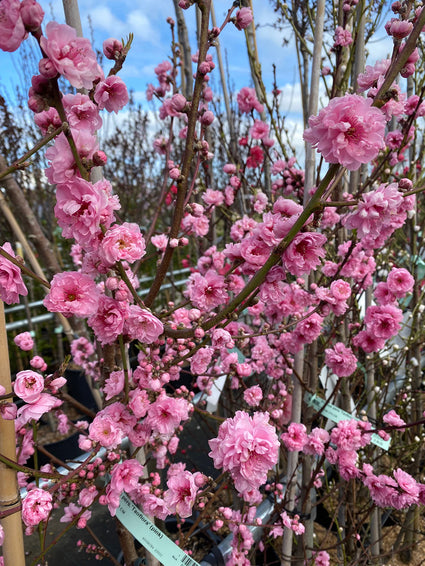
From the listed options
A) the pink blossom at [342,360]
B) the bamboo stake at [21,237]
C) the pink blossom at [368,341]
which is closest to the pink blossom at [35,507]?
the bamboo stake at [21,237]

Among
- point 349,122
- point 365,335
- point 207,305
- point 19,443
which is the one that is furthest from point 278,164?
point 19,443

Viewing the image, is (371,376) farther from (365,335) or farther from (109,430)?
(109,430)

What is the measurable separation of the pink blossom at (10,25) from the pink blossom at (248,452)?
827 mm

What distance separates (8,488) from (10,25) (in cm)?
91

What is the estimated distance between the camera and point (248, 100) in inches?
83.0

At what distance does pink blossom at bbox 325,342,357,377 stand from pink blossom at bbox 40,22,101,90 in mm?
1384

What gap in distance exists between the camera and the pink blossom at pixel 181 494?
1077 millimetres

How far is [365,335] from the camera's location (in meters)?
1.71

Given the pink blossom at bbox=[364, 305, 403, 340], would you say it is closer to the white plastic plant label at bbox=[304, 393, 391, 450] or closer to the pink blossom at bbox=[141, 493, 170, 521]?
the white plastic plant label at bbox=[304, 393, 391, 450]

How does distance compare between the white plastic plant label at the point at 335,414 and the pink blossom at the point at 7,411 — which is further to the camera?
the white plastic plant label at the point at 335,414

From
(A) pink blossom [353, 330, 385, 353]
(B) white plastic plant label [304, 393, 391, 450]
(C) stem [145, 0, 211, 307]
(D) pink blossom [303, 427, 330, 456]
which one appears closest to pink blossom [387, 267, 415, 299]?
(A) pink blossom [353, 330, 385, 353]

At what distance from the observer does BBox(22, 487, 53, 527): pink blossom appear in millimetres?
896

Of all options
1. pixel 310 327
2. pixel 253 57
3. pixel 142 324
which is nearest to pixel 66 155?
pixel 142 324

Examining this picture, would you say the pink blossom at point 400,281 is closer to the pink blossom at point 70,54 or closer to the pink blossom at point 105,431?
the pink blossom at point 105,431
